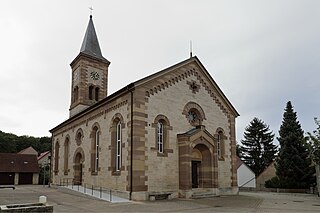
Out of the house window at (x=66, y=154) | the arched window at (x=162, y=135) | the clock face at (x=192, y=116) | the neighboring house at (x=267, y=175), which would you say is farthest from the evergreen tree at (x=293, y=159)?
the house window at (x=66, y=154)

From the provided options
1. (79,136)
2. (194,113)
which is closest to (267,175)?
(194,113)

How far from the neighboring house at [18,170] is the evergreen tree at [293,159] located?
122ft

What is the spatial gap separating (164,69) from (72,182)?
45.3 ft

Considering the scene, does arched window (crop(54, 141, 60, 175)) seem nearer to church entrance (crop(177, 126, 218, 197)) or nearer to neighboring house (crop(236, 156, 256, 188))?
church entrance (crop(177, 126, 218, 197))

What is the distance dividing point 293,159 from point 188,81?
14527 mm

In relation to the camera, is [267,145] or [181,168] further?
[267,145]

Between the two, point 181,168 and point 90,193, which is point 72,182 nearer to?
point 90,193

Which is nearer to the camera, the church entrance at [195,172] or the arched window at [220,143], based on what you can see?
the church entrance at [195,172]

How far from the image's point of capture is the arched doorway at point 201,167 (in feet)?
75.4

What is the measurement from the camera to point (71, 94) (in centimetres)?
3688

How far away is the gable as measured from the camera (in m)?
20.6

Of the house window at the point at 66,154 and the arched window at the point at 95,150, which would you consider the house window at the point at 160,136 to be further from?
the house window at the point at 66,154

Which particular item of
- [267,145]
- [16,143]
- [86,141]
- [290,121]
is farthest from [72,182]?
[16,143]

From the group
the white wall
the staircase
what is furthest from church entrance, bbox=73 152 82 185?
the white wall
